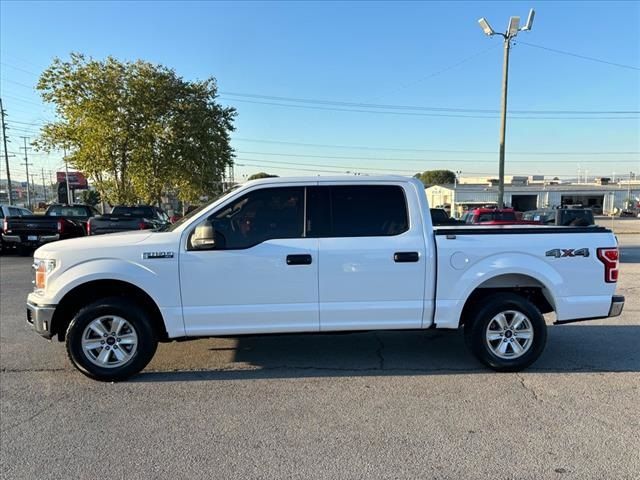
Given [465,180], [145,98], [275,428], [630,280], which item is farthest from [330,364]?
[465,180]

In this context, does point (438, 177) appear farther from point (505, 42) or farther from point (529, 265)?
point (529, 265)

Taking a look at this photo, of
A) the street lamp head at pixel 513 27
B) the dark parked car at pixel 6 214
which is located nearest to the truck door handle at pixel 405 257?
the dark parked car at pixel 6 214

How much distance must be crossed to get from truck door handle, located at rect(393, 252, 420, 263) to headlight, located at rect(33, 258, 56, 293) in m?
3.16

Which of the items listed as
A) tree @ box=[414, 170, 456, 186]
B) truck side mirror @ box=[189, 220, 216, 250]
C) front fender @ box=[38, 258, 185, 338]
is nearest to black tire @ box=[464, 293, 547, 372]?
truck side mirror @ box=[189, 220, 216, 250]

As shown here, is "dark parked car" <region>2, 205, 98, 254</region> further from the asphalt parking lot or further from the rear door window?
the rear door window

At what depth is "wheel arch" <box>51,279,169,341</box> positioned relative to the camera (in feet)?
15.2

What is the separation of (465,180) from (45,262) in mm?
127051

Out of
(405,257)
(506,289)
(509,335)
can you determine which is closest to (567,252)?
(506,289)

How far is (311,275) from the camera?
461 cm

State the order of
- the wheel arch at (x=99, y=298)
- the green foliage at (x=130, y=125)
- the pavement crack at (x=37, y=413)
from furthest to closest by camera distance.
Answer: the green foliage at (x=130, y=125) < the wheel arch at (x=99, y=298) < the pavement crack at (x=37, y=413)

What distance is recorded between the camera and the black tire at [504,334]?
189 inches

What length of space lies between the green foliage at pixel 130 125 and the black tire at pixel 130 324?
24063mm

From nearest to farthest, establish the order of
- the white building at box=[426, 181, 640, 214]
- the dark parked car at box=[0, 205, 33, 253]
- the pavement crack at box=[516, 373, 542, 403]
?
the pavement crack at box=[516, 373, 542, 403]
the dark parked car at box=[0, 205, 33, 253]
the white building at box=[426, 181, 640, 214]

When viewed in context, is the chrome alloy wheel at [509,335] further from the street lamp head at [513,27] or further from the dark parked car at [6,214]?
the street lamp head at [513,27]
